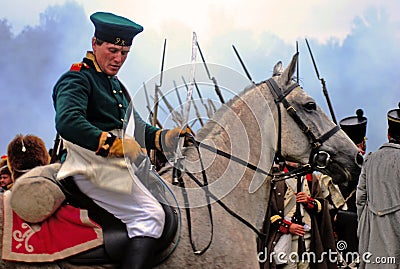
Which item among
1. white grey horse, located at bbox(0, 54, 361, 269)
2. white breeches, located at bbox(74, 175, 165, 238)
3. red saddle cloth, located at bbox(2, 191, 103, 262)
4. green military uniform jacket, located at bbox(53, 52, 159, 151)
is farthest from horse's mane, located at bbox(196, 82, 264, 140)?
red saddle cloth, located at bbox(2, 191, 103, 262)

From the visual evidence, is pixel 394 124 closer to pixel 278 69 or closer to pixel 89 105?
pixel 278 69

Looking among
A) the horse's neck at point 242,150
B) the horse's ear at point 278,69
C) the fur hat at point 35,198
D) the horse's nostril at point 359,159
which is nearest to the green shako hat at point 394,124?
the horse's nostril at point 359,159

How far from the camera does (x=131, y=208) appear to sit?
432 cm

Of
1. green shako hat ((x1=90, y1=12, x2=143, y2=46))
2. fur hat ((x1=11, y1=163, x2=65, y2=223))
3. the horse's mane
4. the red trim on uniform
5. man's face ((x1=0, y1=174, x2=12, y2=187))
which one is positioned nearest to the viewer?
fur hat ((x1=11, y1=163, x2=65, y2=223))

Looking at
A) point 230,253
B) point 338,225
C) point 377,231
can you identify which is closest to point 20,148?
point 230,253

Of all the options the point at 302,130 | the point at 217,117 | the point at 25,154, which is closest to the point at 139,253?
the point at 217,117

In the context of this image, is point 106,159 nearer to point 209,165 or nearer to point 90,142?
point 90,142

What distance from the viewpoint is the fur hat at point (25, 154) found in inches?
230

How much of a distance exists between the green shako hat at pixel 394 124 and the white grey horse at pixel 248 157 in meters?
1.53

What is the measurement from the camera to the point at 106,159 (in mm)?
4336

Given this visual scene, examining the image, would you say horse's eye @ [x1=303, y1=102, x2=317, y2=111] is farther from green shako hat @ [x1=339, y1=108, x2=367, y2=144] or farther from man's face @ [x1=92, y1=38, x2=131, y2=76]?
green shako hat @ [x1=339, y1=108, x2=367, y2=144]

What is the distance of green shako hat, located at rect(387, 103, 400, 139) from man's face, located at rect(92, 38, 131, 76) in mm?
3625

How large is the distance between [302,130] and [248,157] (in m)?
0.58

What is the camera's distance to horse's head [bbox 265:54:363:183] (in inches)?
214
